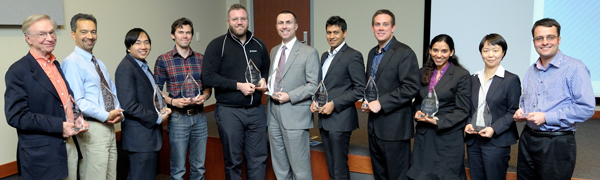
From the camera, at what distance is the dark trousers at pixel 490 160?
195 cm

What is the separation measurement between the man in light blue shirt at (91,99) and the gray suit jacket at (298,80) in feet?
3.17

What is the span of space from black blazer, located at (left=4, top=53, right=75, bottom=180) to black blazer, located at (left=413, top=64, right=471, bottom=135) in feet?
6.45

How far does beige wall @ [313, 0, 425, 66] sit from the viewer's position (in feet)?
15.2

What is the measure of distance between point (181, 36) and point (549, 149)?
7.26ft

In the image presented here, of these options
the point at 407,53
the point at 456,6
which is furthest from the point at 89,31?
the point at 456,6

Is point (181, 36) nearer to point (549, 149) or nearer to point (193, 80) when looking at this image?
point (193, 80)

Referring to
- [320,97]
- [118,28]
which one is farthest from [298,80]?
[118,28]

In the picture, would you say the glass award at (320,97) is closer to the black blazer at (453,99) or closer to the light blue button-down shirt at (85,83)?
the black blazer at (453,99)

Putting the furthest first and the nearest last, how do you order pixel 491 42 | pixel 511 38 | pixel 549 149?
pixel 511 38 < pixel 491 42 < pixel 549 149

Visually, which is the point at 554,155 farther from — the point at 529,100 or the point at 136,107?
the point at 136,107

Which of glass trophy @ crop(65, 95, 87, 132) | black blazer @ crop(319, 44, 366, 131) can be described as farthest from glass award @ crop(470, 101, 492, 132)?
glass trophy @ crop(65, 95, 87, 132)

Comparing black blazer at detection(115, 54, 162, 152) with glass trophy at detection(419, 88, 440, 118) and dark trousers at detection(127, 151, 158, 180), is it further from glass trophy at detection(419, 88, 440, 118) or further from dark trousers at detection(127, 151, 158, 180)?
glass trophy at detection(419, 88, 440, 118)

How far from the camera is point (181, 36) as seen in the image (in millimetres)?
2391

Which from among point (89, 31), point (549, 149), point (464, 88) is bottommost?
point (549, 149)
